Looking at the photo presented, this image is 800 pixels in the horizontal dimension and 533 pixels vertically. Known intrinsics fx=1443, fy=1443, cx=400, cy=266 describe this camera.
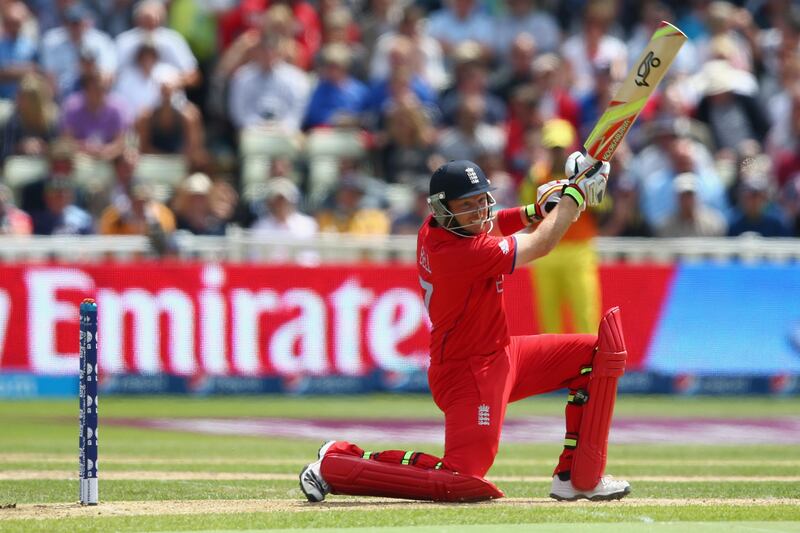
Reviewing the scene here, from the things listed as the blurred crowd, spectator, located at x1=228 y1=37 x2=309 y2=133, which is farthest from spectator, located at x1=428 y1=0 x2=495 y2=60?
spectator, located at x1=228 y1=37 x2=309 y2=133

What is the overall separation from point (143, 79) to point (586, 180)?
11.4 m

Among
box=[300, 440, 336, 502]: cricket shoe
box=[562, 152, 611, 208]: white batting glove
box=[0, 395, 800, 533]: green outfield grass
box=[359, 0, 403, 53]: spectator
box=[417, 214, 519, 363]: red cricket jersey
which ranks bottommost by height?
box=[0, 395, 800, 533]: green outfield grass

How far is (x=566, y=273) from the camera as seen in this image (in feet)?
48.9

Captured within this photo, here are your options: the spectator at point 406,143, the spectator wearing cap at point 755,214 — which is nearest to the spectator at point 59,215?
the spectator at point 406,143

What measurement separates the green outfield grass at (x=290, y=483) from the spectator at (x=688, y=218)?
270 cm

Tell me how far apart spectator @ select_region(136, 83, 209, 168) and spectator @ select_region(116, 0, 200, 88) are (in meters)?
0.57

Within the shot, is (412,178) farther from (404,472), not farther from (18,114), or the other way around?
(404,472)

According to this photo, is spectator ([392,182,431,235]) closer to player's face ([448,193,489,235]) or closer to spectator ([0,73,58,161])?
spectator ([0,73,58,161])

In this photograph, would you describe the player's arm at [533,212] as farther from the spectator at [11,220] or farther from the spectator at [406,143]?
the spectator at [406,143]

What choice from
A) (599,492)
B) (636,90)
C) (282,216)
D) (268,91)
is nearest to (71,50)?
(268,91)

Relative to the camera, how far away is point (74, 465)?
35.7 ft

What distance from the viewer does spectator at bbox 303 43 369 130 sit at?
18875 mm

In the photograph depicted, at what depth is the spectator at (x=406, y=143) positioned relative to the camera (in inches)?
723

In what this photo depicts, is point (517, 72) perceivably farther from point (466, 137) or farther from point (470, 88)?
point (466, 137)
